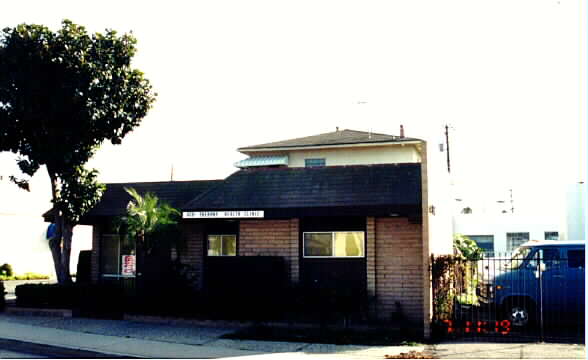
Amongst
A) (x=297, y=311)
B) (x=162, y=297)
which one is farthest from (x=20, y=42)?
(x=297, y=311)

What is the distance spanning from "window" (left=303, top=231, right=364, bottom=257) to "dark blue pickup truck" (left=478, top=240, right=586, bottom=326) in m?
3.54

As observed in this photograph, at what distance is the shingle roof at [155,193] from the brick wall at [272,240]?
224cm

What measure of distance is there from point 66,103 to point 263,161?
19781 millimetres

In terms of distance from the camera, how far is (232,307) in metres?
16.5

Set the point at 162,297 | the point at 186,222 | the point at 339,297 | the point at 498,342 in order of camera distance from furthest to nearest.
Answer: the point at 186,222
the point at 162,297
the point at 339,297
the point at 498,342

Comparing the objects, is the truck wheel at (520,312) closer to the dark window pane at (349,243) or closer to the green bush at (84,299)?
the dark window pane at (349,243)

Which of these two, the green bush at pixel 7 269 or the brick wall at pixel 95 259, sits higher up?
the brick wall at pixel 95 259

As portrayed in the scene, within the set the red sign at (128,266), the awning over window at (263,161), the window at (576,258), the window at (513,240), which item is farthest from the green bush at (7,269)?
the window at (513,240)

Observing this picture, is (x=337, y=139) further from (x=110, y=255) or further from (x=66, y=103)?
(x=66, y=103)

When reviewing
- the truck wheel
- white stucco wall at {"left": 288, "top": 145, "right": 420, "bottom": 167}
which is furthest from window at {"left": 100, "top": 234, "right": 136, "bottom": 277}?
white stucco wall at {"left": 288, "top": 145, "right": 420, "bottom": 167}

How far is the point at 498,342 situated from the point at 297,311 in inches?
196

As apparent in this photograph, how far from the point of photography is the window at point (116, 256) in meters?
20.4

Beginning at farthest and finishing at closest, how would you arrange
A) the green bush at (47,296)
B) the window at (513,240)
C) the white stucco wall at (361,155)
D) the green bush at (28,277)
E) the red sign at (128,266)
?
the window at (513,240) < the white stucco wall at (361,155) < the green bush at (28,277) < the red sign at (128,266) < the green bush at (47,296)

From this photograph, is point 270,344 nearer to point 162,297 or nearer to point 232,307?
point 232,307
